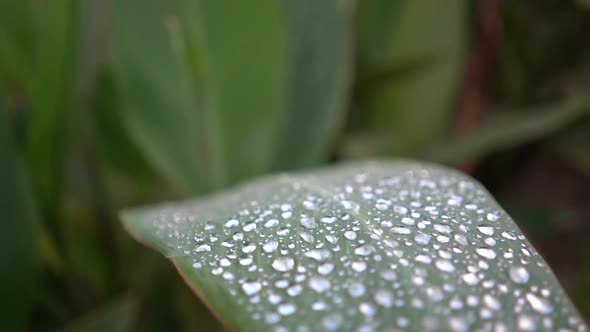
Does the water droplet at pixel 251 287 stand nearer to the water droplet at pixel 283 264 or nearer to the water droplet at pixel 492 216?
the water droplet at pixel 283 264

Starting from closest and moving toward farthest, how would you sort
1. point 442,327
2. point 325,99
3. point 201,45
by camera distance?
point 442,327, point 201,45, point 325,99

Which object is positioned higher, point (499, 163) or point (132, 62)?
point (132, 62)

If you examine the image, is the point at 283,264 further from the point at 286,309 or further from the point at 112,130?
the point at 112,130

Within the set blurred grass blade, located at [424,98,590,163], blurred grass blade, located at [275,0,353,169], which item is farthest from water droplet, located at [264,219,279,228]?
blurred grass blade, located at [424,98,590,163]

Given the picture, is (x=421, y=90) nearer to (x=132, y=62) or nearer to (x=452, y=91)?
(x=452, y=91)

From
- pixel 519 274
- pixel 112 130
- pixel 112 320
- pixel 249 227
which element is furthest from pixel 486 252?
pixel 112 130

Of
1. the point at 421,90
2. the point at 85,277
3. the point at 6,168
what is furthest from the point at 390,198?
the point at 421,90
